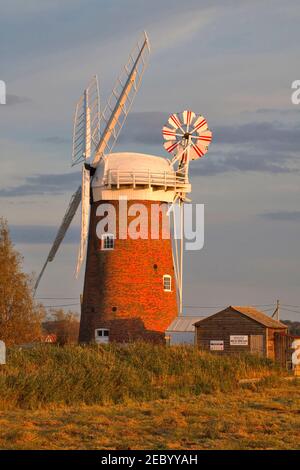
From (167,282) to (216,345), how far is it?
15.5ft

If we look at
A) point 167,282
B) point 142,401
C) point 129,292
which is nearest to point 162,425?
point 142,401

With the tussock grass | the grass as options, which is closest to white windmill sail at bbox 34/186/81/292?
the tussock grass

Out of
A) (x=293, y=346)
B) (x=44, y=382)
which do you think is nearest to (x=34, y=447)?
(x=44, y=382)

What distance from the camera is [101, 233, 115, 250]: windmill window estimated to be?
50188 millimetres

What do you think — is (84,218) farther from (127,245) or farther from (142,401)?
(142,401)

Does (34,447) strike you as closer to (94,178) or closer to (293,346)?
(293,346)

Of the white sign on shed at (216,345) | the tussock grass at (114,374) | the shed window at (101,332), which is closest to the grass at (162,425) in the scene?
the tussock grass at (114,374)

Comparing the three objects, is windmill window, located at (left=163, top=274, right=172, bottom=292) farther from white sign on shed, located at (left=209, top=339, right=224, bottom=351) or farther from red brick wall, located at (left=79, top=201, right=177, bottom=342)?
white sign on shed, located at (left=209, top=339, right=224, bottom=351)

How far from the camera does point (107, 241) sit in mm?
50438

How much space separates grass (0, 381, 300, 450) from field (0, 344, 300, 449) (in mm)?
20

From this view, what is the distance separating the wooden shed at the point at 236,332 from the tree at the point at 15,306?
8.62m

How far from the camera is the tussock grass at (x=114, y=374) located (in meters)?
25.5

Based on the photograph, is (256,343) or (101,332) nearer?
(256,343)

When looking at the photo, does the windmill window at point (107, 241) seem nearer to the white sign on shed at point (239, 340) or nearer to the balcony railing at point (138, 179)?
the balcony railing at point (138, 179)
